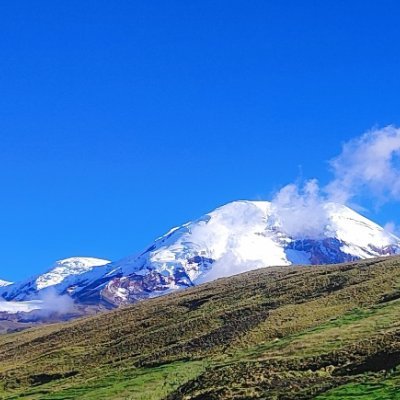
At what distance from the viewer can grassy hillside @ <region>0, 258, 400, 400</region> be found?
171 ft

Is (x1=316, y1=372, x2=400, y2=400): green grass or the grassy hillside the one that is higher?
the grassy hillside

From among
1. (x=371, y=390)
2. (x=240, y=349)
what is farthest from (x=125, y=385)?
(x=371, y=390)

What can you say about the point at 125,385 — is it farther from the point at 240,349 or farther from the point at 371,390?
the point at 371,390

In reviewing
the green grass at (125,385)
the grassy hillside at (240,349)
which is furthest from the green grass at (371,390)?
the green grass at (125,385)

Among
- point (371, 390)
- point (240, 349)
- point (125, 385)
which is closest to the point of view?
point (371, 390)

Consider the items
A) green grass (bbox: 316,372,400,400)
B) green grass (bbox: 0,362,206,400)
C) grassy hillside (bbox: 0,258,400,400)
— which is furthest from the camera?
green grass (bbox: 0,362,206,400)

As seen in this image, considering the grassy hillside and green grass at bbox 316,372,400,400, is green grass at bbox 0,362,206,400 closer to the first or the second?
the grassy hillside

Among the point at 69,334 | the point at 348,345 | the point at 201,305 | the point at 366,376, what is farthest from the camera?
the point at 69,334

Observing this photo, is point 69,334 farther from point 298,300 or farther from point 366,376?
point 366,376

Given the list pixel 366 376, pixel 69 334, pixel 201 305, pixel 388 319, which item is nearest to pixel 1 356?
pixel 69 334

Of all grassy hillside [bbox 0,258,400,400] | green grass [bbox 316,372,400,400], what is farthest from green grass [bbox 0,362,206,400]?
green grass [bbox 316,372,400,400]

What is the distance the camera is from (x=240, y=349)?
76.6m

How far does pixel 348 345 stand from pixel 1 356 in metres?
91.8

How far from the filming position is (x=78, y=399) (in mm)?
69500
